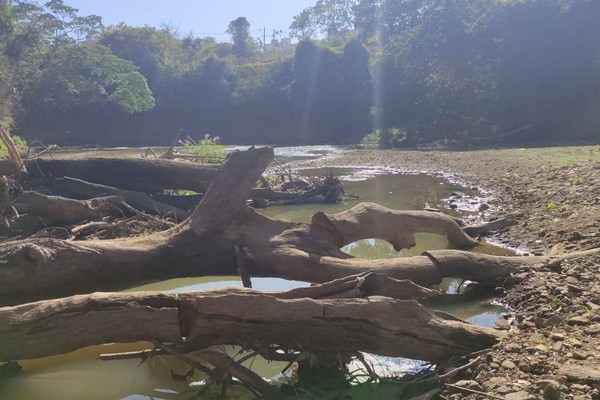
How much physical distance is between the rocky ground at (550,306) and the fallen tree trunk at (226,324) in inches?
19.0

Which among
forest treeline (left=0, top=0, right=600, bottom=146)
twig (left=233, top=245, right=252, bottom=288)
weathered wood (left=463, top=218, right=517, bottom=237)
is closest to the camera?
twig (left=233, top=245, right=252, bottom=288)

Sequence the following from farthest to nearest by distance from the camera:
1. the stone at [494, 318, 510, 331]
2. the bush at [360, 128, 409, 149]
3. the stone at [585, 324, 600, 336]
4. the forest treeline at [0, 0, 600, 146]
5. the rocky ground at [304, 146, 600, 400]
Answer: the bush at [360, 128, 409, 149] → the forest treeline at [0, 0, 600, 146] → the stone at [494, 318, 510, 331] → the stone at [585, 324, 600, 336] → the rocky ground at [304, 146, 600, 400]

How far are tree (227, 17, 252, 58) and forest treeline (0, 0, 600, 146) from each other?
4.83 meters

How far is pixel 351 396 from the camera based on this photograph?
3.65 metres

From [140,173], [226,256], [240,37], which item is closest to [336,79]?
[240,37]

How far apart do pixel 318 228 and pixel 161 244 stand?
5.23 feet

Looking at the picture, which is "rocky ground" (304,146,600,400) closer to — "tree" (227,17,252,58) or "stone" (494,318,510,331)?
Answer: "stone" (494,318,510,331)

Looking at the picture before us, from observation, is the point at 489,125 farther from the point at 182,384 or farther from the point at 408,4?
the point at 182,384

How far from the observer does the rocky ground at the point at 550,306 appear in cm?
329

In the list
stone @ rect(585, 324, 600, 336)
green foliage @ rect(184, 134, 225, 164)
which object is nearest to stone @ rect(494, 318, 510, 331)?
stone @ rect(585, 324, 600, 336)

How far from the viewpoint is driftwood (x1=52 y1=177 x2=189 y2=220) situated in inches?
402

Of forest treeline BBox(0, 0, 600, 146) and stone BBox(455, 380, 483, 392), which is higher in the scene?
forest treeline BBox(0, 0, 600, 146)

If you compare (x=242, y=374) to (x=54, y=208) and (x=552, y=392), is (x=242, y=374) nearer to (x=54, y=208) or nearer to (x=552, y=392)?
(x=552, y=392)

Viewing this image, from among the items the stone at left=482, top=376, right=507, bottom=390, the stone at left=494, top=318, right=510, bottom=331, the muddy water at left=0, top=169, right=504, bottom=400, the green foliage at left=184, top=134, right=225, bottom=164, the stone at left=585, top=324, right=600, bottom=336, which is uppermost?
the green foliage at left=184, top=134, right=225, bottom=164
